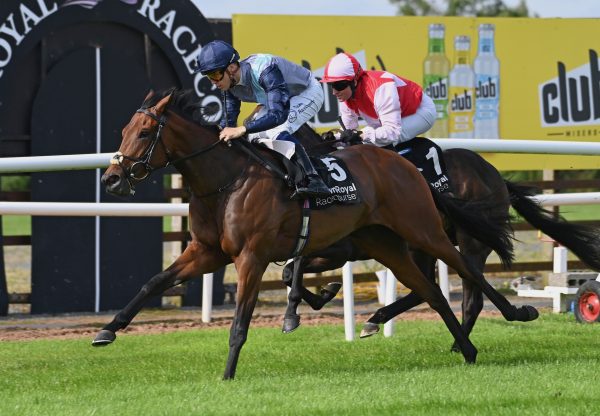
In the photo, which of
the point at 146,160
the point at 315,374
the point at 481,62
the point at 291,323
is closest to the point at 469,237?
the point at 291,323

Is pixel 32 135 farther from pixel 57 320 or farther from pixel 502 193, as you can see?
pixel 502 193

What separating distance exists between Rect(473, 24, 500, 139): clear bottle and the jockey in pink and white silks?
152 inches

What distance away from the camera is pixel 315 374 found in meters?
6.38

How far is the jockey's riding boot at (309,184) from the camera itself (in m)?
6.41

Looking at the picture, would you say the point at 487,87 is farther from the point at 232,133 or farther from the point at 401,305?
the point at 232,133

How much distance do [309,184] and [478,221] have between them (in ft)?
4.47

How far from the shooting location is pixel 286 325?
7410 mm

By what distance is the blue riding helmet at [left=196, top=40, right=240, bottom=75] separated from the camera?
6.34 m

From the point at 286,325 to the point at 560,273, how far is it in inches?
119

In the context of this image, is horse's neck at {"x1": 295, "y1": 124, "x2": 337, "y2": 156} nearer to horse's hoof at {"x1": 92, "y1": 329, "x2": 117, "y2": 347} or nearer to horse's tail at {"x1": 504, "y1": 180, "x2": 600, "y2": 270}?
horse's tail at {"x1": 504, "y1": 180, "x2": 600, "y2": 270}

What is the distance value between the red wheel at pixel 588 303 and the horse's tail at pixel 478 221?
4.89 ft

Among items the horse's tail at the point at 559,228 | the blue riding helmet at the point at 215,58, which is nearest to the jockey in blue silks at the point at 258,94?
the blue riding helmet at the point at 215,58

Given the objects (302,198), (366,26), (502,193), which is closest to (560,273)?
(502,193)

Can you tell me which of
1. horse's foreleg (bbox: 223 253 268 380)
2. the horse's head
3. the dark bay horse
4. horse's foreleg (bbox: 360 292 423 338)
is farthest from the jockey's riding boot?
horse's foreleg (bbox: 360 292 423 338)
